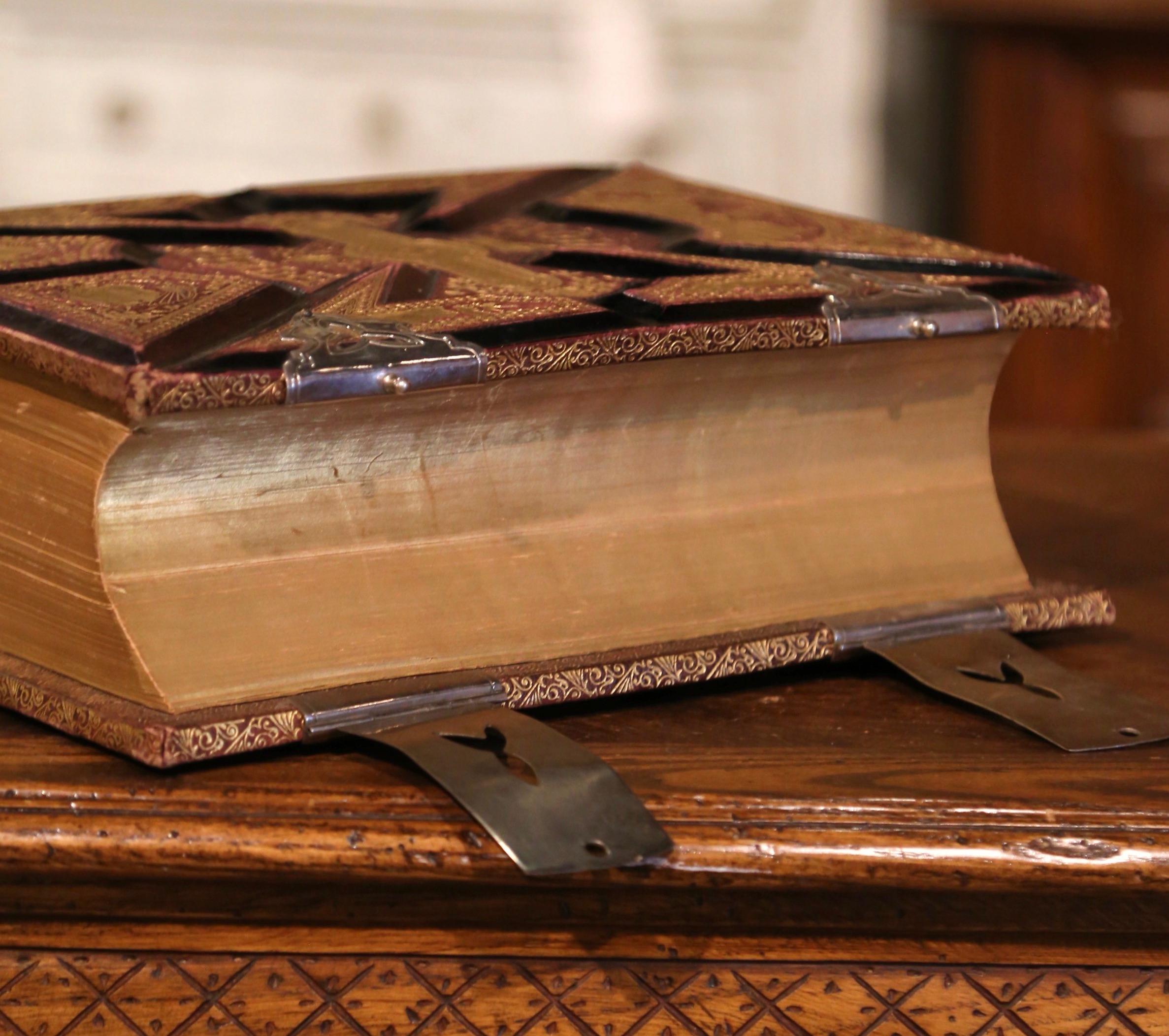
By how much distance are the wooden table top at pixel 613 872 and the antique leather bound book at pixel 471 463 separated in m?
0.02

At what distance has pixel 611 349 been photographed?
0.49 meters

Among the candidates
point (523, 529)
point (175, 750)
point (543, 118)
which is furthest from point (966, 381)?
point (543, 118)

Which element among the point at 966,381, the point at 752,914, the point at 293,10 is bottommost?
the point at 752,914

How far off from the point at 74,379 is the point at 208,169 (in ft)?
6.60

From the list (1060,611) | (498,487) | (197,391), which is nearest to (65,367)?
(197,391)

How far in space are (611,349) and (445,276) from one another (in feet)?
0.33

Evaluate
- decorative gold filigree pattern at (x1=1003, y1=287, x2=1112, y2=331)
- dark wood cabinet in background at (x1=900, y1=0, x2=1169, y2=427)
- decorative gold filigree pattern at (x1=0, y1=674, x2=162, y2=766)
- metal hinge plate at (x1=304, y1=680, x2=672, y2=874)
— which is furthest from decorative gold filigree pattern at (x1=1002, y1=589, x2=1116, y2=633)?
dark wood cabinet in background at (x1=900, y1=0, x2=1169, y2=427)

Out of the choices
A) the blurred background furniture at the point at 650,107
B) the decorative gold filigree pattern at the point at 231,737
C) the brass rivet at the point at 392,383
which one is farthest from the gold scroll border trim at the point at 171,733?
the blurred background furniture at the point at 650,107

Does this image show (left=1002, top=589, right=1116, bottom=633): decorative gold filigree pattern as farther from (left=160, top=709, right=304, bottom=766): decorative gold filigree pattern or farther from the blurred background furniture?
the blurred background furniture

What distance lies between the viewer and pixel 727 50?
95.7 inches

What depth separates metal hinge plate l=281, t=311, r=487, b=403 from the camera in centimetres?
44

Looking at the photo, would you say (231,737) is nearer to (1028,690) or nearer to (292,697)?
(292,697)

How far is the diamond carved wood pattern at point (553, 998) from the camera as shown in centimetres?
43

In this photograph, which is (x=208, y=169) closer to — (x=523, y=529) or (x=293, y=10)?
(x=293, y=10)
